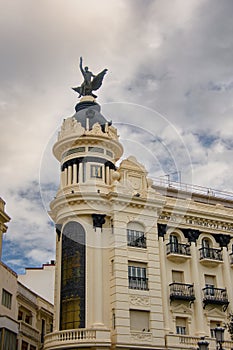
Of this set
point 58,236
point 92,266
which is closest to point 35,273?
point 58,236

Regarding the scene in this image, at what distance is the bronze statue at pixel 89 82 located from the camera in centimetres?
5280

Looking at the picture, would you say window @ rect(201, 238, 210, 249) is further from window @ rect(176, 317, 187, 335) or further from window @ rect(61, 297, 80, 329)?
window @ rect(61, 297, 80, 329)

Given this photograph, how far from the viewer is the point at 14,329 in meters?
41.2

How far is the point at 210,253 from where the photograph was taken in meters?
48.8

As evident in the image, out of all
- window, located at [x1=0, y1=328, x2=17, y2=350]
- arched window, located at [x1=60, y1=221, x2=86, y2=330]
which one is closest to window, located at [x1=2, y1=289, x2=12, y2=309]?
window, located at [x1=0, y1=328, x2=17, y2=350]

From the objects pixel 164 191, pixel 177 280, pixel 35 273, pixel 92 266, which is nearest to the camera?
pixel 92 266

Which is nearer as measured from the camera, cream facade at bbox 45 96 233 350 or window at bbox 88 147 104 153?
cream facade at bbox 45 96 233 350

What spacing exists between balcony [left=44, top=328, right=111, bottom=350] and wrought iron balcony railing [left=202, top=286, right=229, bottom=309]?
10262 mm

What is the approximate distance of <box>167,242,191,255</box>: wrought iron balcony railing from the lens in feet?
154

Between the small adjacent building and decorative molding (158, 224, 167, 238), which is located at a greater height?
decorative molding (158, 224, 167, 238)

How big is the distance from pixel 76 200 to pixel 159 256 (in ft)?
28.7

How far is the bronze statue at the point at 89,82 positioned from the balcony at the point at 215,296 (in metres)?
22.0

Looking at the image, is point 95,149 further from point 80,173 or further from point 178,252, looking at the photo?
point 178,252

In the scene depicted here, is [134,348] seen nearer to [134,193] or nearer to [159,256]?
[159,256]
